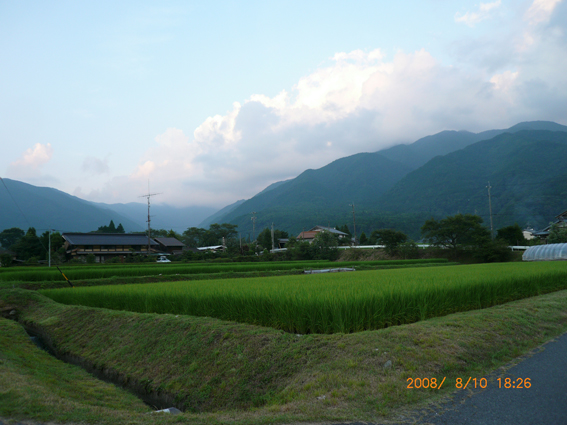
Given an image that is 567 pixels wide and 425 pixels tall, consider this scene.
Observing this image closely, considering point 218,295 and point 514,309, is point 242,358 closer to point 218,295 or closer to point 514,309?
point 218,295

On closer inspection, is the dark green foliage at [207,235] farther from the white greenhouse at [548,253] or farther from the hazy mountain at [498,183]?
the white greenhouse at [548,253]

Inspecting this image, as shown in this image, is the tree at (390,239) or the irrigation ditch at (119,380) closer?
the irrigation ditch at (119,380)

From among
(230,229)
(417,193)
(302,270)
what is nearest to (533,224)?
(417,193)

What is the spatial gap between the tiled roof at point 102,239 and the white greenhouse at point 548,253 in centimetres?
5070

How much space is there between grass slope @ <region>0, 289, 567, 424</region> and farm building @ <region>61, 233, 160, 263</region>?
160ft

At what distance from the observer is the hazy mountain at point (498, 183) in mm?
92625

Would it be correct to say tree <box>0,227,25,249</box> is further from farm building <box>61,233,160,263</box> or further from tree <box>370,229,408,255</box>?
tree <box>370,229,408,255</box>

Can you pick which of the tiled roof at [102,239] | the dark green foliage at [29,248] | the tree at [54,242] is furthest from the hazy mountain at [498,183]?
the dark green foliage at [29,248]

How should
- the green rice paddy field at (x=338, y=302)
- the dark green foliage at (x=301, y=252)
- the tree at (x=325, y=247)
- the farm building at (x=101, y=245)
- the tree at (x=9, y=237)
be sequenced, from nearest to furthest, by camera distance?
the green rice paddy field at (x=338, y=302)
the dark green foliage at (x=301, y=252)
the tree at (x=325, y=247)
the farm building at (x=101, y=245)
the tree at (x=9, y=237)

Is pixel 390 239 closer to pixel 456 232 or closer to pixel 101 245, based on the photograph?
pixel 456 232

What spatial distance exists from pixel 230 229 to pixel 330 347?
93245 millimetres

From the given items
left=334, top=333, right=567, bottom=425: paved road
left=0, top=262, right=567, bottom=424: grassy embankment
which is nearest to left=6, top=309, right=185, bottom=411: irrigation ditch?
left=0, top=262, right=567, bottom=424: grassy embankment
